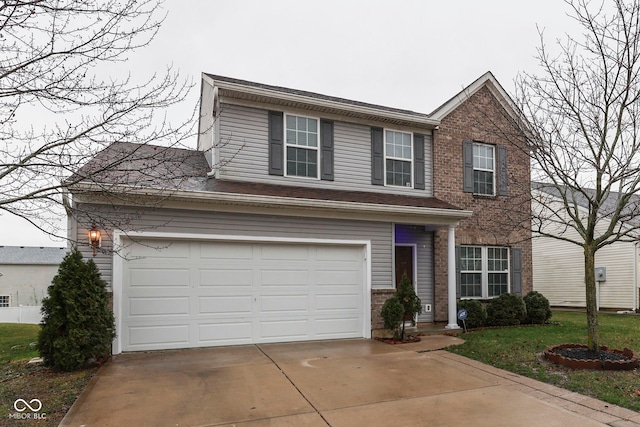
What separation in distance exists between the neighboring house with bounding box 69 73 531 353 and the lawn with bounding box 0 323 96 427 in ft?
4.48

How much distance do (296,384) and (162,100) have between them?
13.7 ft

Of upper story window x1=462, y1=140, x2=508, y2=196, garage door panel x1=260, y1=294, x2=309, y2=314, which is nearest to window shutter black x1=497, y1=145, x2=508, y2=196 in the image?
upper story window x1=462, y1=140, x2=508, y2=196

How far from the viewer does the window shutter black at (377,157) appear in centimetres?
1091

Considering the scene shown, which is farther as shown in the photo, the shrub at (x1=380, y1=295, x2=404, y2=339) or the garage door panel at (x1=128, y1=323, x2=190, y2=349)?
the shrub at (x1=380, y1=295, x2=404, y2=339)

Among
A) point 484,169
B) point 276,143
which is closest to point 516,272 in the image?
point 484,169

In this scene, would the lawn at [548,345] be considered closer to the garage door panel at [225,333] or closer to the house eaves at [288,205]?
the house eaves at [288,205]

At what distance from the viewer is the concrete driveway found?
448 cm

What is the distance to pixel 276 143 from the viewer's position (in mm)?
9984

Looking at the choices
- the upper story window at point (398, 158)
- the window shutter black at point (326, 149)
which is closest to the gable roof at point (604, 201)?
the upper story window at point (398, 158)

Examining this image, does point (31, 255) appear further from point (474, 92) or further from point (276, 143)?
point (474, 92)

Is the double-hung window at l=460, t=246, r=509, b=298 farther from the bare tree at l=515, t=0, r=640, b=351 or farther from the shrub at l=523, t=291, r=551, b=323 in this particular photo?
the bare tree at l=515, t=0, r=640, b=351

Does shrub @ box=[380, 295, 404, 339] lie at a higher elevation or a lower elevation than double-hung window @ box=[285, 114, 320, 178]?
lower

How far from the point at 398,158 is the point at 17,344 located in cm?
1043

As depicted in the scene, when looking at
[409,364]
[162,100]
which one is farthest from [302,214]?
[162,100]
